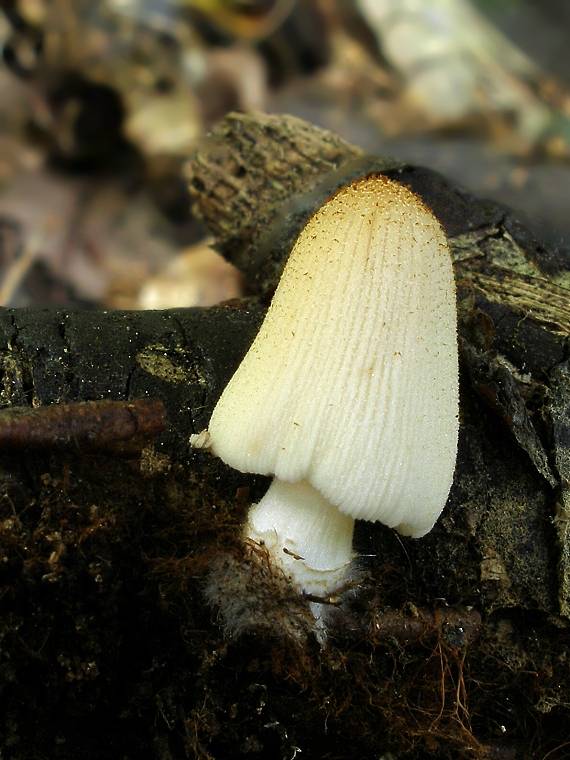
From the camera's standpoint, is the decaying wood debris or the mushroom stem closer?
the decaying wood debris

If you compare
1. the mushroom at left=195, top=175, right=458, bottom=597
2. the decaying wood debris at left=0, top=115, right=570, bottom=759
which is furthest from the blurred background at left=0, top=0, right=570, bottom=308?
the mushroom at left=195, top=175, right=458, bottom=597

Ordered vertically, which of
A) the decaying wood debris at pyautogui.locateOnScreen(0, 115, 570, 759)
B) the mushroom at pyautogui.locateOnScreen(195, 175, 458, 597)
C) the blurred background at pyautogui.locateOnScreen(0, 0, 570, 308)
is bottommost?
the blurred background at pyautogui.locateOnScreen(0, 0, 570, 308)

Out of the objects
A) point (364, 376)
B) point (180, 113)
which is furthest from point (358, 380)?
point (180, 113)

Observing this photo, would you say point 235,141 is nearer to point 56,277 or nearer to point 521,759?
point 521,759

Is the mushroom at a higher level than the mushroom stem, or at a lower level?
higher

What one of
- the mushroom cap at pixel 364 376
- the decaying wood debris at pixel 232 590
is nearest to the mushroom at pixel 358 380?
A: the mushroom cap at pixel 364 376

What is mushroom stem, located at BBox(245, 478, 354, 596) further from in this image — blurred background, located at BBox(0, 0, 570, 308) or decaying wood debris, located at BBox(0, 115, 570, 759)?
blurred background, located at BBox(0, 0, 570, 308)
